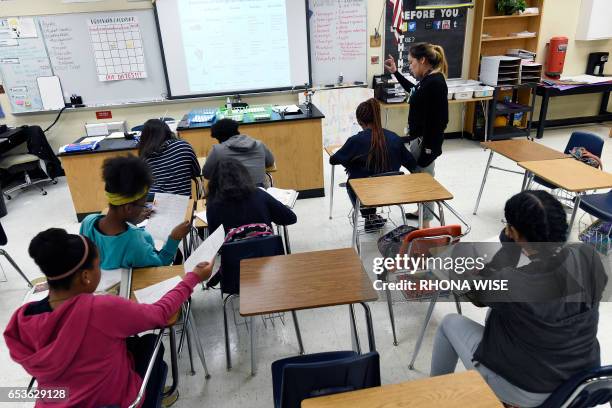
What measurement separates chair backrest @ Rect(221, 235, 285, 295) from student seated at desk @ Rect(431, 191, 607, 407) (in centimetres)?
101

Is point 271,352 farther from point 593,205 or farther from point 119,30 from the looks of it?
point 119,30

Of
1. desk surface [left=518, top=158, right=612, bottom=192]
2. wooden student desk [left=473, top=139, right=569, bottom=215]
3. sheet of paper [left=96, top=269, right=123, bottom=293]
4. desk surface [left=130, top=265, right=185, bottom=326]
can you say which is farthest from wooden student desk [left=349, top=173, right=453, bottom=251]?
sheet of paper [left=96, top=269, right=123, bottom=293]

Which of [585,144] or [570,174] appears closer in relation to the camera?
[570,174]

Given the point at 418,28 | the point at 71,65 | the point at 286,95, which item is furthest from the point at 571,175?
the point at 71,65

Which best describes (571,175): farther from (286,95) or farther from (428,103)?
(286,95)

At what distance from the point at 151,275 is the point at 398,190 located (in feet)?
5.03

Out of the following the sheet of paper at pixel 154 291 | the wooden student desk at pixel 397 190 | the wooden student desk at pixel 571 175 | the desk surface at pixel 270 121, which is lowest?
the wooden student desk at pixel 571 175

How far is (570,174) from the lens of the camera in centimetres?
280

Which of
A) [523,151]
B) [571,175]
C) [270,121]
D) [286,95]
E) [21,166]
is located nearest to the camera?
[571,175]

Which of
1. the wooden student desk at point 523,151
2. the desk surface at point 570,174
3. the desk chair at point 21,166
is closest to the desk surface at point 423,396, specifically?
the desk surface at point 570,174

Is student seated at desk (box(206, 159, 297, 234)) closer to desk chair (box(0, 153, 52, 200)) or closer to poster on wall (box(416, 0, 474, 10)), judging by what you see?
desk chair (box(0, 153, 52, 200))

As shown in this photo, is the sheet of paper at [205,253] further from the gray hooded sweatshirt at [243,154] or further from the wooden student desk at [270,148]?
the wooden student desk at [270,148]

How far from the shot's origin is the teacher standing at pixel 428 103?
10.3 ft

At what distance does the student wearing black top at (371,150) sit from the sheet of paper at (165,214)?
130cm
